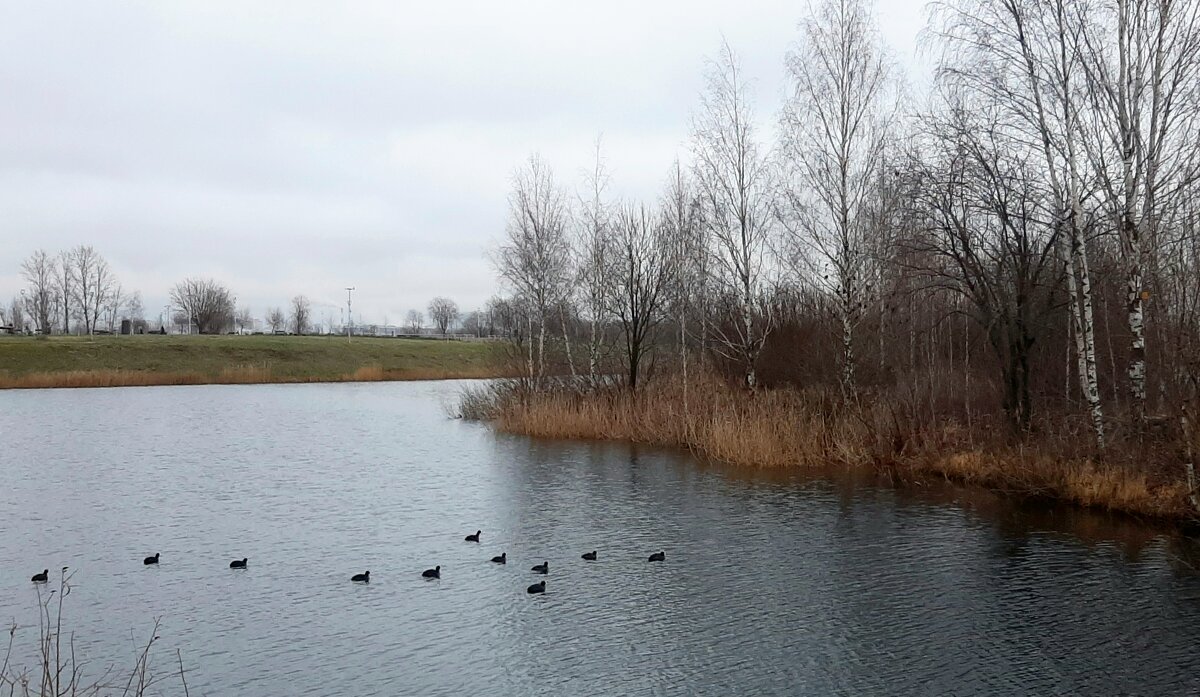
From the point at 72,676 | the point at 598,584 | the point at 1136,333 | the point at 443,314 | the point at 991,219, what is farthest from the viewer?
the point at 443,314

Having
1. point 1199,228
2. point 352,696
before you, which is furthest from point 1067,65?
point 352,696

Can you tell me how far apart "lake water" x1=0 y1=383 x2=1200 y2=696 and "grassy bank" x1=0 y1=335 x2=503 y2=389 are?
30696 millimetres

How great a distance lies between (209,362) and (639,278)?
41.2 m

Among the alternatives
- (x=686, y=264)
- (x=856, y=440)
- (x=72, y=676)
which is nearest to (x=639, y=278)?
(x=686, y=264)

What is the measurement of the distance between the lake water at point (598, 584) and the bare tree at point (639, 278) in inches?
295

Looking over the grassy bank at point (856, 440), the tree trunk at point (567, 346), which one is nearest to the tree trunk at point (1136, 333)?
the grassy bank at point (856, 440)

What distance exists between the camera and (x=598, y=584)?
1050 centimetres

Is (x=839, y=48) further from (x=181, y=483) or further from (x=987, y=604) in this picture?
(x=181, y=483)

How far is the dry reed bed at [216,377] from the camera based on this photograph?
155 ft

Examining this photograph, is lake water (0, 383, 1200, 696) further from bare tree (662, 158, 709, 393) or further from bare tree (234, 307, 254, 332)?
bare tree (234, 307, 254, 332)

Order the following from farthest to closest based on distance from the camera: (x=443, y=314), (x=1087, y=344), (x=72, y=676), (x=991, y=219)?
1. (x=443, y=314)
2. (x=991, y=219)
3. (x=1087, y=344)
4. (x=72, y=676)

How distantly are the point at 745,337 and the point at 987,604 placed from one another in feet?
44.6

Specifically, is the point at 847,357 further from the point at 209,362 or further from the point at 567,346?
the point at 209,362

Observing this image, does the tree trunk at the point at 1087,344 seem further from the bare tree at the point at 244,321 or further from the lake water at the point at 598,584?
the bare tree at the point at 244,321
